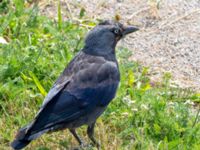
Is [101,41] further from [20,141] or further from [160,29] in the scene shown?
[160,29]

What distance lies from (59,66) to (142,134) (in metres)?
1.33

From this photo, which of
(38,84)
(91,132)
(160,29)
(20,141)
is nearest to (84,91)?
(91,132)

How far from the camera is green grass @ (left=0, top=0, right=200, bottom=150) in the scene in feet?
23.4

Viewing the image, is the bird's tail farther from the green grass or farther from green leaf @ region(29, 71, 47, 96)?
green leaf @ region(29, 71, 47, 96)

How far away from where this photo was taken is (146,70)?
323 inches

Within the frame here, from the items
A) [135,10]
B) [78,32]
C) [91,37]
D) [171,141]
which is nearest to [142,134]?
[171,141]

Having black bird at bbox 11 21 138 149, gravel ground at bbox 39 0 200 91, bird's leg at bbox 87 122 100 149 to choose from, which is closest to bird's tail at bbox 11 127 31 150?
black bird at bbox 11 21 138 149

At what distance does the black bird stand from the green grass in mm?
362

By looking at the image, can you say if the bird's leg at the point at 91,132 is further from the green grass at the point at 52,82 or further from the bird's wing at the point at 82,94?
the bird's wing at the point at 82,94

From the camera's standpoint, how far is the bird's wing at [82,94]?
263 inches

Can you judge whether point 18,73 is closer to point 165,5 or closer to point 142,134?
point 142,134

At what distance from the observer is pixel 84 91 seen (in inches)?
270

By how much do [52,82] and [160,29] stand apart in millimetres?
1792

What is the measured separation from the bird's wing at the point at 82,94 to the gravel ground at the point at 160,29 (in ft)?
3.72
